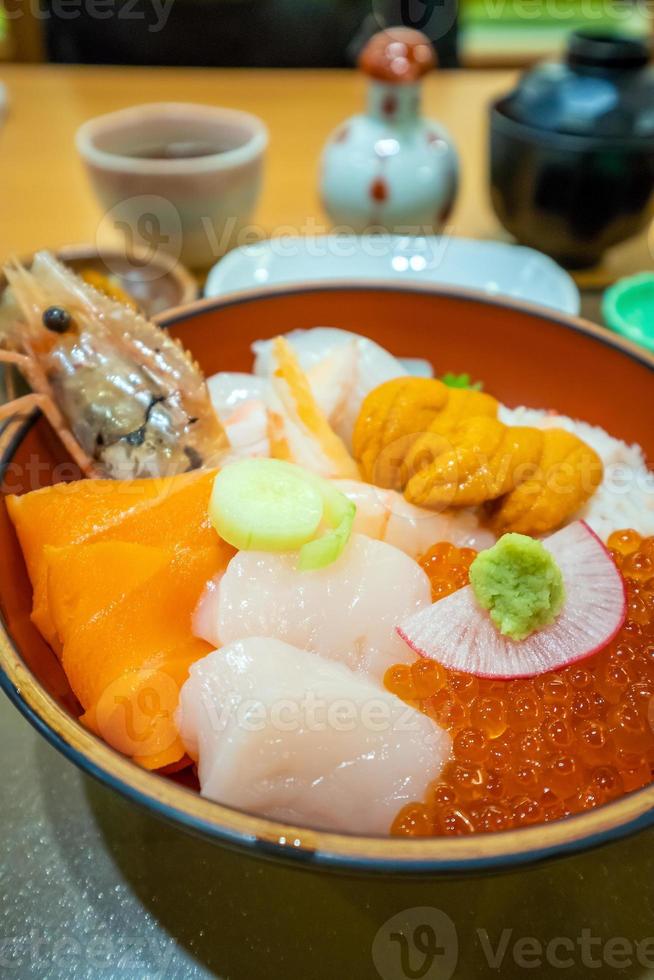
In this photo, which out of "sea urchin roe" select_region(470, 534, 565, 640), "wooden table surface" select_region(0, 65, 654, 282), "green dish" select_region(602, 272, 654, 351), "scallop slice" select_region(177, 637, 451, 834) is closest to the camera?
"scallop slice" select_region(177, 637, 451, 834)

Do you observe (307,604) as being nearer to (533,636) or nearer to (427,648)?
(427,648)

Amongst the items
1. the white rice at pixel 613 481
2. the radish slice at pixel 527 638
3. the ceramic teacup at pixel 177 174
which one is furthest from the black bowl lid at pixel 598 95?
the radish slice at pixel 527 638

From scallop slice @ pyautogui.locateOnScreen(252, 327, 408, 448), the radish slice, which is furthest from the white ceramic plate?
the radish slice

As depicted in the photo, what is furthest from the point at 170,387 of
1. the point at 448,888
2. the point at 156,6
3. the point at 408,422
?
the point at 156,6

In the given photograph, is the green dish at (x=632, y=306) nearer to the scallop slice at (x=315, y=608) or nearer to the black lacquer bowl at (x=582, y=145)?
the black lacquer bowl at (x=582, y=145)

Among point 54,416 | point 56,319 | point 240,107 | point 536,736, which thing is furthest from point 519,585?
point 240,107

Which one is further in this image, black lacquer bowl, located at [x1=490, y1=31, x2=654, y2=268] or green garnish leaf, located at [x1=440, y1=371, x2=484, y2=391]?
black lacquer bowl, located at [x1=490, y1=31, x2=654, y2=268]

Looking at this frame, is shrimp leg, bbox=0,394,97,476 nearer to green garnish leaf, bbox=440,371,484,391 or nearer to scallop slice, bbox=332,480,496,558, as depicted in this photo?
scallop slice, bbox=332,480,496,558
